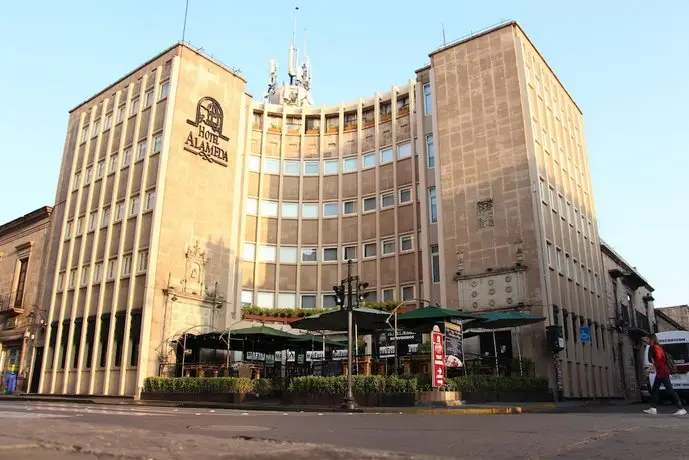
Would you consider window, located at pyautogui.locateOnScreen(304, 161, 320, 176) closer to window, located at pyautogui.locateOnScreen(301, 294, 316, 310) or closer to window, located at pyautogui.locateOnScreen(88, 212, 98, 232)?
window, located at pyautogui.locateOnScreen(301, 294, 316, 310)

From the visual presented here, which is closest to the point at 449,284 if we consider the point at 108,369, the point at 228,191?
the point at 228,191

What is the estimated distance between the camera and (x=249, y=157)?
38812mm

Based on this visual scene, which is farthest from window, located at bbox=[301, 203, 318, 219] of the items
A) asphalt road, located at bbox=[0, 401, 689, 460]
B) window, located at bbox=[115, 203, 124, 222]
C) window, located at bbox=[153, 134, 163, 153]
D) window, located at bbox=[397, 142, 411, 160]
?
asphalt road, located at bbox=[0, 401, 689, 460]

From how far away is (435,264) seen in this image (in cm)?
3266

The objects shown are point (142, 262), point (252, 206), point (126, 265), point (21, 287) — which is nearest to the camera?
point (142, 262)

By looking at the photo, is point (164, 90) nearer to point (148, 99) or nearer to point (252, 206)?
point (148, 99)

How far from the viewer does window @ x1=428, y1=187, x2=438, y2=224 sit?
1315 inches

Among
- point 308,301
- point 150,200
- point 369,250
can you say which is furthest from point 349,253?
point 150,200

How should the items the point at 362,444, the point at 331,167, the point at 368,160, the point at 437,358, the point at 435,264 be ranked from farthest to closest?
the point at 331,167 < the point at 368,160 < the point at 435,264 < the point at 437,358 < the point at 362,444

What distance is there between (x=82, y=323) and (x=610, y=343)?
32083 mm

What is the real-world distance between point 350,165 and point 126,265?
15830 millimetres

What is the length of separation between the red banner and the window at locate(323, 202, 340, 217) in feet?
70.3

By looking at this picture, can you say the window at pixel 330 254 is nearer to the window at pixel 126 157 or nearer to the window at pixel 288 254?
the window at pixel 288 254

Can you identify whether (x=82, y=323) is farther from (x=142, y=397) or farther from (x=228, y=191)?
(x=228, y=191)
